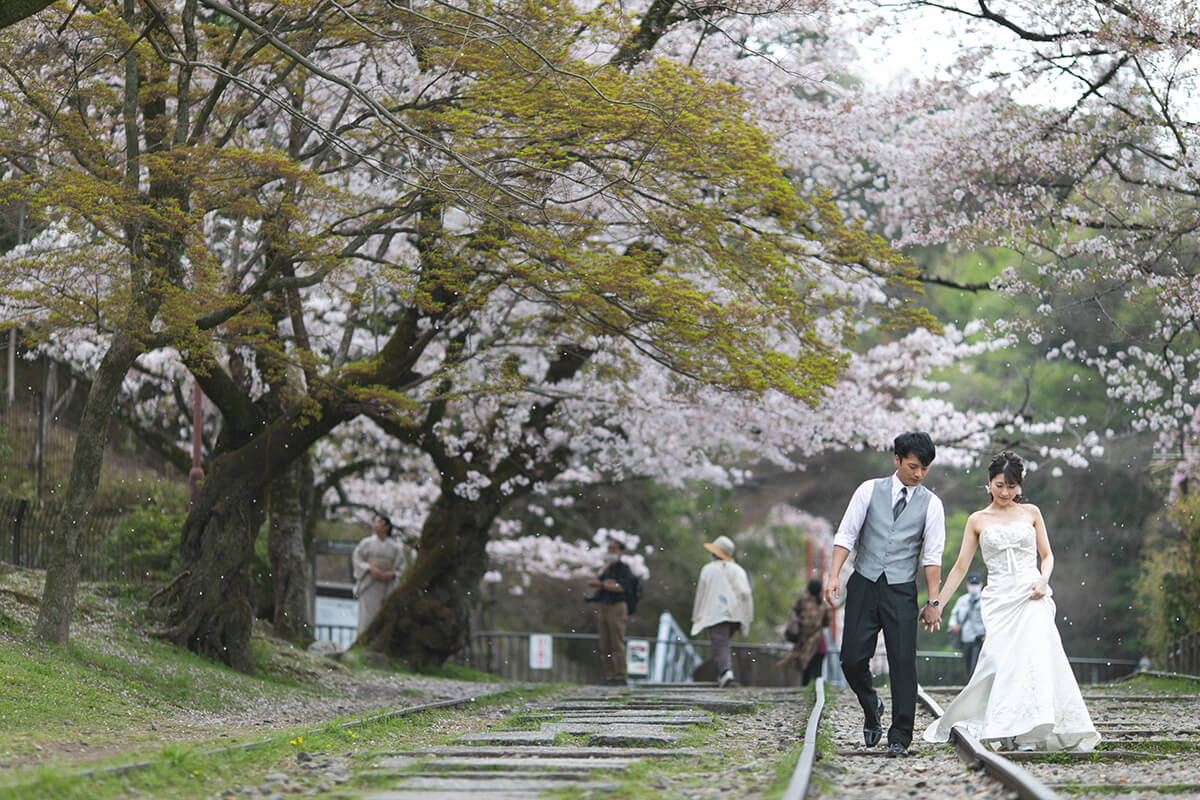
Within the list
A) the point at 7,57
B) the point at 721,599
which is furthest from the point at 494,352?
the point at 7,57

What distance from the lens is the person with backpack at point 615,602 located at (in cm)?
1889

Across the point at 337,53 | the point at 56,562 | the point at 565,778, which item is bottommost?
the point at 565,778

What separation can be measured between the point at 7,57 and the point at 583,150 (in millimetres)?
5019

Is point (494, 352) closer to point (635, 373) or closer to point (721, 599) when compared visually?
point (635, 373)

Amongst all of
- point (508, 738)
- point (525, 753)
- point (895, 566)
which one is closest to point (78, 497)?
point (508, 738)

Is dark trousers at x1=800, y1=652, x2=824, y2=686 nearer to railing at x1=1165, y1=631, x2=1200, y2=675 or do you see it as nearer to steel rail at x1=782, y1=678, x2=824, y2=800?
railing at x1=1165, y1=631, x2=1200, y2=675

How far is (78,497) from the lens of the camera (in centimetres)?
1212

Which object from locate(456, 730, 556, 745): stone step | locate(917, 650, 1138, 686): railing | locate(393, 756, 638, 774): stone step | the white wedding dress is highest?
the white wedding dress

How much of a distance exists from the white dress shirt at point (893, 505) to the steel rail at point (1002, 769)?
109 cm

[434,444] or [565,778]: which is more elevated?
[434,444]

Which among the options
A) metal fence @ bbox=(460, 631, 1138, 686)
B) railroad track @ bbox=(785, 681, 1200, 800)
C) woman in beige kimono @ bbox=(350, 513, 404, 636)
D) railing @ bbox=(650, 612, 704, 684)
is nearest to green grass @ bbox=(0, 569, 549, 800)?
woman in beige kimono @ bbox=(350, 513, 404, 636)

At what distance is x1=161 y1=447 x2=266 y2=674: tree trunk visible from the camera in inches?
571

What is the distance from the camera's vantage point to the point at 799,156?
63.3ft

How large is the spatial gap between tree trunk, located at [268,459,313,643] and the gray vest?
1125 cm
